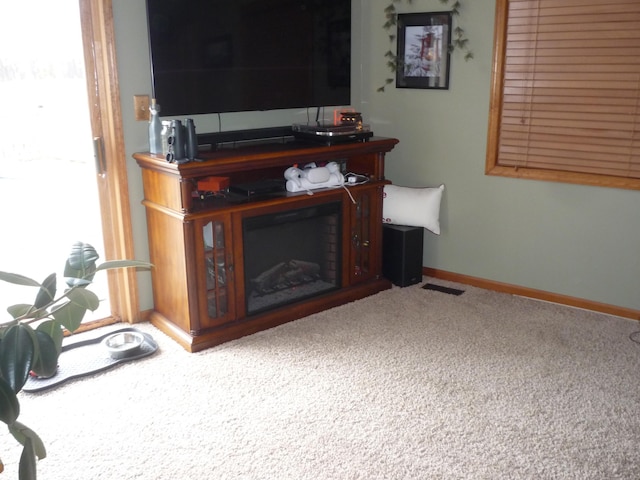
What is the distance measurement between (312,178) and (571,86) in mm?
1509

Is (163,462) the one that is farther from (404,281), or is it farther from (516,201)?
(516,201)

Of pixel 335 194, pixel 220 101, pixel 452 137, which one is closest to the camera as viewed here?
pixel 220 101

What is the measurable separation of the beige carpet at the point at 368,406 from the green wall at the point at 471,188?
356mm

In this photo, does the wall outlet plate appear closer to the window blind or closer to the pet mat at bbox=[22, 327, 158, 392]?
the pet mat at bbox=[22, 327, 158, 392]

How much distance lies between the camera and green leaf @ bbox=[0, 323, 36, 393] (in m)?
1.09

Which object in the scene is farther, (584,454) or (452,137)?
(452,137)

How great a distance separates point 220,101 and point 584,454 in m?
2.40

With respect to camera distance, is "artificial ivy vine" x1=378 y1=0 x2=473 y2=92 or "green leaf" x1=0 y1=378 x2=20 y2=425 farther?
"artificial ivy vine" x1=378 y1=0 x2=473 y2=92

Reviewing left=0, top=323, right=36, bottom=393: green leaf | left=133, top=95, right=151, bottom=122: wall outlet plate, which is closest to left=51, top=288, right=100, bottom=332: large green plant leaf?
left=0, top=323, right=36, bottom=393: green leaf

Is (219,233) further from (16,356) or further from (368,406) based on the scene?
(16,356)

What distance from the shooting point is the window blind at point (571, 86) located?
10.7 feet

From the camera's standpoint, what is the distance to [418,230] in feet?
13.0

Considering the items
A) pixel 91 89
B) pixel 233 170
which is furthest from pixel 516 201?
pixel 91 89

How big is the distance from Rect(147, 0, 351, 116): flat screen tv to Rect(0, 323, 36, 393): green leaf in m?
2.19
